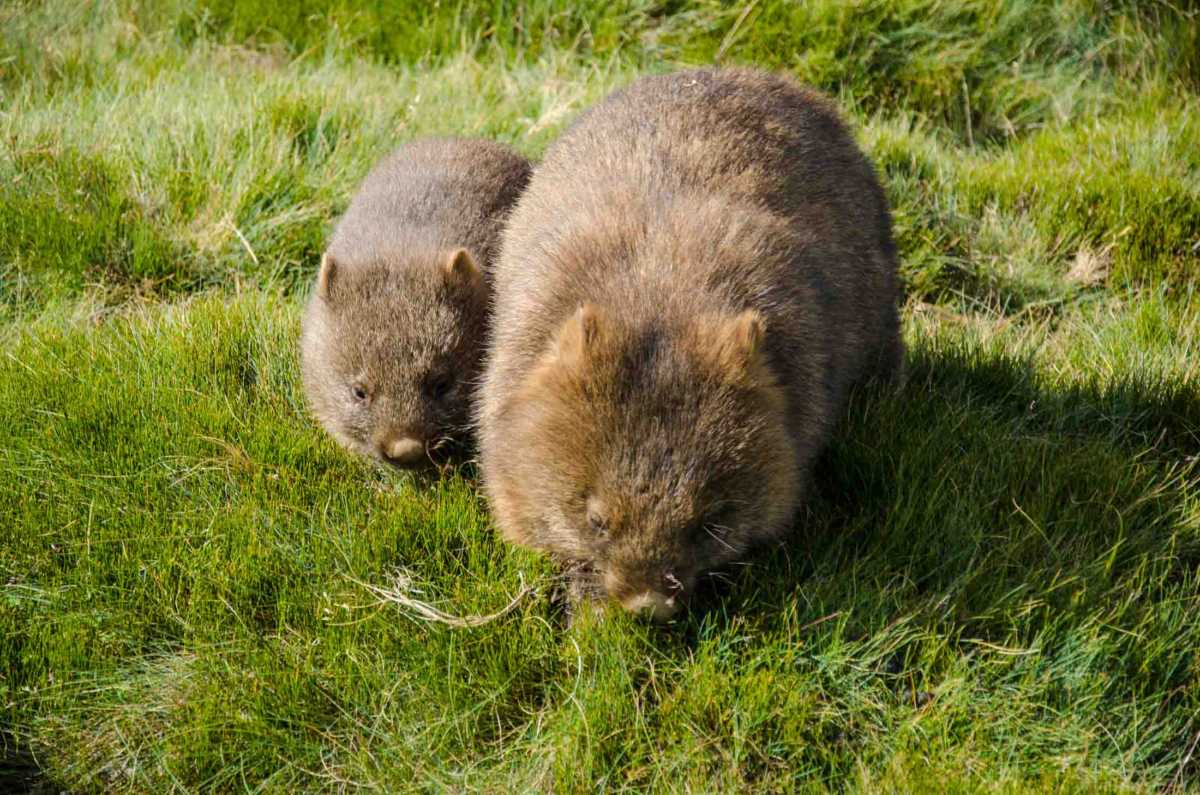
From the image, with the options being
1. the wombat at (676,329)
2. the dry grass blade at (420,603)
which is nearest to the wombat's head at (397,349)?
the wombat at (676,329)

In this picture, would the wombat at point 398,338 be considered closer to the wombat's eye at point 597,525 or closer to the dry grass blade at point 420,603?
the dry grass blade at point 420,603

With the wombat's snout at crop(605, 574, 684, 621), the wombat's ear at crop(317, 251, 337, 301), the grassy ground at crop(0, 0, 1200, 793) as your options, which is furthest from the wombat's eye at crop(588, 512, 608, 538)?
the wombat's ear at crop(317, 251, 337, 301)

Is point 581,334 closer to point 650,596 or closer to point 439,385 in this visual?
point 650,596

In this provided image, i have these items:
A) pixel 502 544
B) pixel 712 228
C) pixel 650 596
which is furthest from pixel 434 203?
pixel 650 596

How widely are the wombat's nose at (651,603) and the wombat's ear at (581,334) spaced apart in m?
0.70

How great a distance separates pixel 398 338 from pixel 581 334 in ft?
4.50

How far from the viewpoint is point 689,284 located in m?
3.78

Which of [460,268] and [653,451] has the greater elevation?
[653,451]

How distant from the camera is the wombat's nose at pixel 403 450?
14.5 ft

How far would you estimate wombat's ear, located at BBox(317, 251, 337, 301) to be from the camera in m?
4.80

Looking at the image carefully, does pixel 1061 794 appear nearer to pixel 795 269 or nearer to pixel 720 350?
pixel 720 350

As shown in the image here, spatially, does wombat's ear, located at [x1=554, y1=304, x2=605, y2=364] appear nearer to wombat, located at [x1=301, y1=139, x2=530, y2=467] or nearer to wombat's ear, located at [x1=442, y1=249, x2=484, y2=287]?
wombat, located at [x1=301, y1=139, x2=530, y2=467]

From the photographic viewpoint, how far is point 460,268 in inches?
189

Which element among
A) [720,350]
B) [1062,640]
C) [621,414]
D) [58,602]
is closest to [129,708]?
[58,602]
